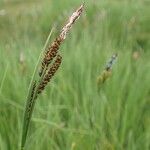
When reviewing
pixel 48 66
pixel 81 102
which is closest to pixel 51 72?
pixel 48 66

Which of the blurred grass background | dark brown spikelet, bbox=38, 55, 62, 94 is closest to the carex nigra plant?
dark brown spikelet, bbox=38, 55, 62, 94

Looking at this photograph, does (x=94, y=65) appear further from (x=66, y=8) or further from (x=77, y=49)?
(x=66, y=8)

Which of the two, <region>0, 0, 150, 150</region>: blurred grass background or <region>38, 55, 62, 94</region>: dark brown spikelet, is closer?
<region>38, 55, 62, 94</region>: dark brown spikelet

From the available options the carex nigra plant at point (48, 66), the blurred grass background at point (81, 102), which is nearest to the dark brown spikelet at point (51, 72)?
the carex nigra plant at point (48, 66)

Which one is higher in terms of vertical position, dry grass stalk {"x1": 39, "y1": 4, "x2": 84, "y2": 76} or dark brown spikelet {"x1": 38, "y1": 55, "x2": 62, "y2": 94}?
dry grass stalk {"x1": 39, "y1": 4, "x2": 84, "y2": 76}

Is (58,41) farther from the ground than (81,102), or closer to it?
farther from the ground

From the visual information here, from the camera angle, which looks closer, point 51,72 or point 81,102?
point 51,72

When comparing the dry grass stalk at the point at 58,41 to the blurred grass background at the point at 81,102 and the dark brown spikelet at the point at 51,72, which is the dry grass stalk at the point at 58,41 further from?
the blurred grass background at the point at 81,102

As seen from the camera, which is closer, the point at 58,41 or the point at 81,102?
the point at 58,41

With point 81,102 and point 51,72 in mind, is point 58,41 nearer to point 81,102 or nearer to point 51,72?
point 51,72

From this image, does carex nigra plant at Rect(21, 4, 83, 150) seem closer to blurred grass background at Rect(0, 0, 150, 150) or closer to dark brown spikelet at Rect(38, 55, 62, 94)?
dark brown spikelet at Rect(38, 55, 62, 94)

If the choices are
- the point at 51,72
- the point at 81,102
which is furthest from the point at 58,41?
the point at 81,102
